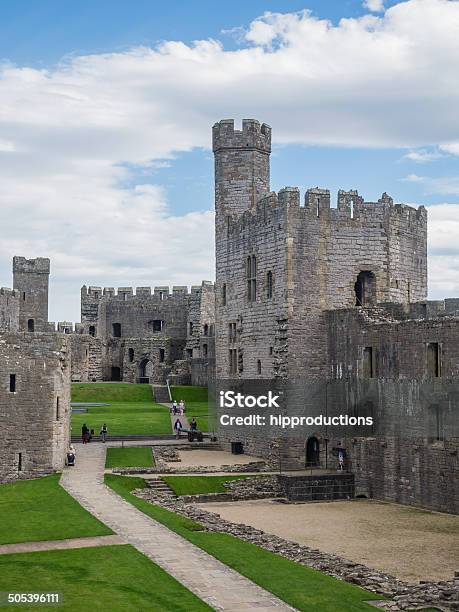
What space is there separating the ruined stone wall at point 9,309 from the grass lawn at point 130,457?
37.9 metres

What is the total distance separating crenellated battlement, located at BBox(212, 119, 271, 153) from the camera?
52.8 m

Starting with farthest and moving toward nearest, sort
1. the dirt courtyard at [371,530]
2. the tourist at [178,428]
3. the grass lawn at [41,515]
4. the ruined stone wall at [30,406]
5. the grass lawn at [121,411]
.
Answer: the grass lawn at [121,411] < the tourist at [178,428] < the ruined stone wall at [30,406] < the grass lawn at [41,515] < the dirt courtyard at [371,530]

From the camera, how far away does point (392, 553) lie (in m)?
29.4

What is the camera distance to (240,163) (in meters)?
53.1

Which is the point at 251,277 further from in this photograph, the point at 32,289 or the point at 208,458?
the point at 32,289

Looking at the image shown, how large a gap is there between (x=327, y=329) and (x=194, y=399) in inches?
934

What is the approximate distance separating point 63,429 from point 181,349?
41.8 metres

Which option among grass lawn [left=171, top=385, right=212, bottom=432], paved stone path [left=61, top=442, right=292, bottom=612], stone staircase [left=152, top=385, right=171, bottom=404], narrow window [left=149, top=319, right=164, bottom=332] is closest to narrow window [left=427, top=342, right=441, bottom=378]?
paved stone path [left=61, top=442, right=292, bottom=612]

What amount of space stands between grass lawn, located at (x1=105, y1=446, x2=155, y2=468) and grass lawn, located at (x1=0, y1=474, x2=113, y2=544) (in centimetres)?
536

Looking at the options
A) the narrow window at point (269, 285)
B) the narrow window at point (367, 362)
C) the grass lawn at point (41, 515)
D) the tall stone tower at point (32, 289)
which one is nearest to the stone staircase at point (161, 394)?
the tall stone tower at point (32, 289)

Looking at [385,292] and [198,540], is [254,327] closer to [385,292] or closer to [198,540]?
[385,292]

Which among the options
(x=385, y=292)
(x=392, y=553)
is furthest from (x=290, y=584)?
(x=385, y=292)

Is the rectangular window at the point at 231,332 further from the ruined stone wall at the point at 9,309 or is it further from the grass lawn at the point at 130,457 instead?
the ruined stone wall at the point at 9,309

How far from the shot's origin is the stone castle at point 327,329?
127 feet
